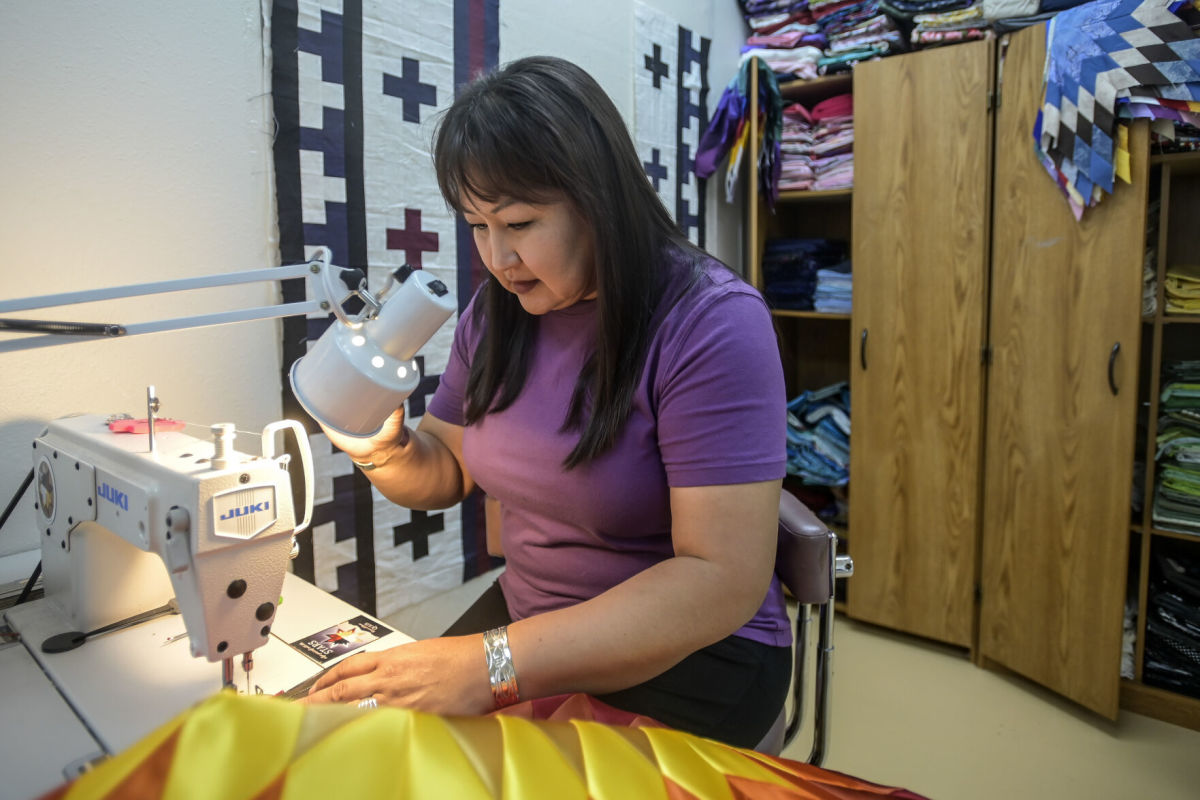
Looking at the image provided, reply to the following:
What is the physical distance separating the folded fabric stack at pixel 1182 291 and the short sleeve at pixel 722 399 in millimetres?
1662

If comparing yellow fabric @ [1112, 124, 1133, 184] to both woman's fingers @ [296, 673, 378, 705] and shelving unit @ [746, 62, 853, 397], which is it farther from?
woman's fingers @ [296, 673, 378, 705]

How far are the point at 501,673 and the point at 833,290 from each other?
2.27 metres

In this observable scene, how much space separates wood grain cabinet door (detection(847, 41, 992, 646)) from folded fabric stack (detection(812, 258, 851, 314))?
0.62 ft

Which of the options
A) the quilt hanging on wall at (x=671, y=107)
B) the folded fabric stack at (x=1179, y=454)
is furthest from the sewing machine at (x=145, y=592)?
the folded fabric stack at (x=1179, y=454)

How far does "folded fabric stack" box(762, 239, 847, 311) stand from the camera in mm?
2846

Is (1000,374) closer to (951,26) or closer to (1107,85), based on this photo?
(1107,85)

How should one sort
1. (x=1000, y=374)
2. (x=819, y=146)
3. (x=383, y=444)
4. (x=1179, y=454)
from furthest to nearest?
(x=819, y=146), (x=1000, y=374), (x=1179, y=454), (x=383, y=444)

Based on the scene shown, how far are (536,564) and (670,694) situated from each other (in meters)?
0.26

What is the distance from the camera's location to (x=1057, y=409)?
2.18m

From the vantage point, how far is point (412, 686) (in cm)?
79

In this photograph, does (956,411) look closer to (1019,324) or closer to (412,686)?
(1019,324)

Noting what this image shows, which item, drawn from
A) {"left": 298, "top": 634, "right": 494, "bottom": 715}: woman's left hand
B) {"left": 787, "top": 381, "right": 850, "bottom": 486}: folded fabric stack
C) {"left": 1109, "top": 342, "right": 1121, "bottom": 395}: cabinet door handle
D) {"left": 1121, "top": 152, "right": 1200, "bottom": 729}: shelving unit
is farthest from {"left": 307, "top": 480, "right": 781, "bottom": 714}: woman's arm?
{"left": 787, "top": 381, "right": 850, "bottom": 486}: folded fabric stack

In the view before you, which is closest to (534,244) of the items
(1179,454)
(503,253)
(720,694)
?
(503,253)

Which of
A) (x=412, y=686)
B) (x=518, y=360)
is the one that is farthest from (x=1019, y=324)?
(x=412, y=686)
